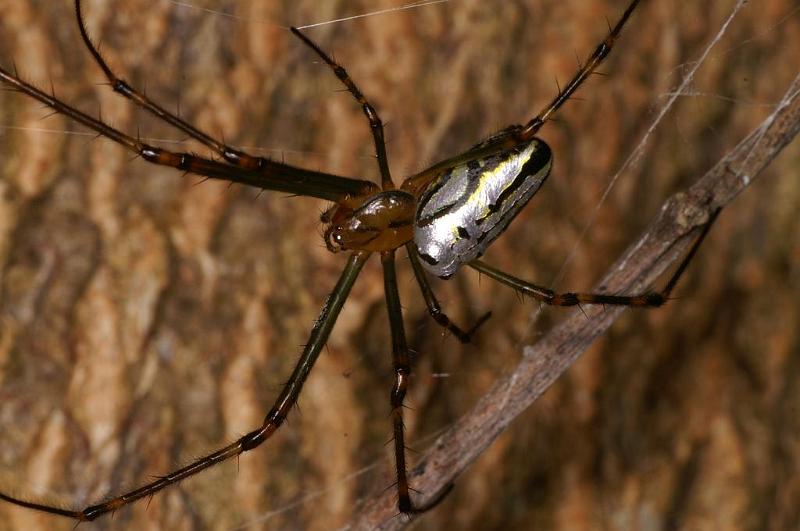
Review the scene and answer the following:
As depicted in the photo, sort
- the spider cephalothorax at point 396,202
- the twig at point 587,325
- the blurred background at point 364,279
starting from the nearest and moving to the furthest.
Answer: the twig at point 587,325
the spider cephalothorax at point 396,202
the blurred background at point 364,279

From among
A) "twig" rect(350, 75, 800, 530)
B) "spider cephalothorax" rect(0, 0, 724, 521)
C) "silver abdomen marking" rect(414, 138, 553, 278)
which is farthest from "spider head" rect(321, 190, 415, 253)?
"twig" rect(350, 75, 800, 530)

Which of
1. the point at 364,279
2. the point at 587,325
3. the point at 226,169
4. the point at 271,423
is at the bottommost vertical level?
the point at 587,325

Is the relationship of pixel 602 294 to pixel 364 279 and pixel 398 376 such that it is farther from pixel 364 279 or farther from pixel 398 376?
pixel 364 279

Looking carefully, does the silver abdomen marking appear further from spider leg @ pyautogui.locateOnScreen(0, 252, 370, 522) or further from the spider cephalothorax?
spider leg @ pyautogui.locateOnScreen(0, 252, 370, 522)

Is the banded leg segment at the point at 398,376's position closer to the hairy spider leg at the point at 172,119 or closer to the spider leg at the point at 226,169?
the spider leg at the point at 226,169

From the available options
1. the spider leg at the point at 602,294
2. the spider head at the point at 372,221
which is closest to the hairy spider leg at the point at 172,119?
the spider head at the point at 372,221

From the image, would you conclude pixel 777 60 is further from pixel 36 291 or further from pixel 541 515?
pixel 36 291

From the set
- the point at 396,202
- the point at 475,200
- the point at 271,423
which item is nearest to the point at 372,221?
the point at 396,202
